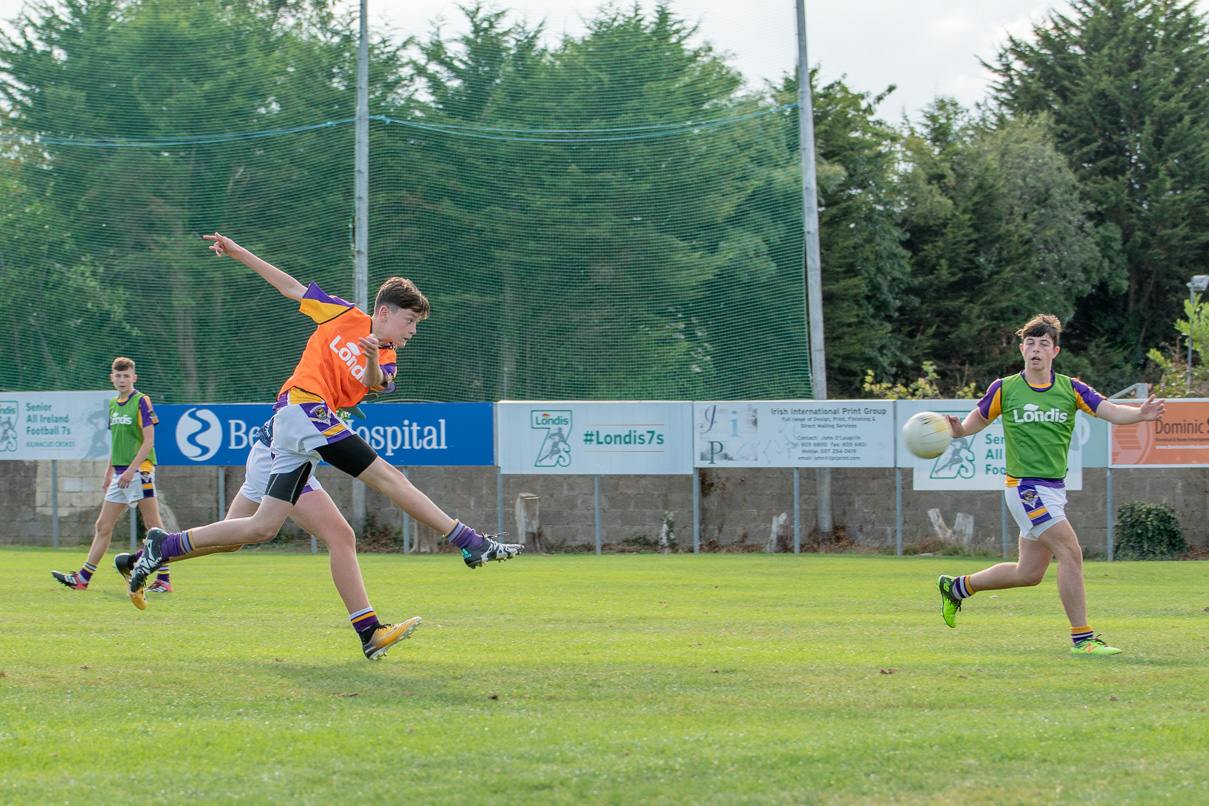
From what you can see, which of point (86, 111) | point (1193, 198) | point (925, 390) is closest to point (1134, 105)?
point (1193, 198)

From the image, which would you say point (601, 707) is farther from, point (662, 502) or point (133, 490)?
point (662, 502)

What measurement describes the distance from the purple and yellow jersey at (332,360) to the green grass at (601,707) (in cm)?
139

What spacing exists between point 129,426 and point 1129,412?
331 inches

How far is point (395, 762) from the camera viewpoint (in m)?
4.01

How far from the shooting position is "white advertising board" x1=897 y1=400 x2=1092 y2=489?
651 inches

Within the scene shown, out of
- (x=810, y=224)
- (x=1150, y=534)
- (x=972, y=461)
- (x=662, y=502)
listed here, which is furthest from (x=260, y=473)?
(x=810, y=224)

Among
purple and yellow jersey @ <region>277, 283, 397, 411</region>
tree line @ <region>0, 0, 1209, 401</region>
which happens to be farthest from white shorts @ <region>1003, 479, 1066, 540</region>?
tree line @ <region>0, 0, 1209, 401</region>

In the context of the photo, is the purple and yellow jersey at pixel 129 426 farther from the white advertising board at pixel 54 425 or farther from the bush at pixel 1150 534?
the bush at pixel 1150 534

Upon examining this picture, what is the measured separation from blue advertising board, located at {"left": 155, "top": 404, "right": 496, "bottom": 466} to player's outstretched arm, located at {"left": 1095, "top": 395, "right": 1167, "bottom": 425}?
11.4 m

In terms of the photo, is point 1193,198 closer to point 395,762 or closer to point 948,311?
point 948,311

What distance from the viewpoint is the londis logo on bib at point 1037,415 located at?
23.0ft

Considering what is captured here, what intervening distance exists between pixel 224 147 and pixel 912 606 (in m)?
19.8

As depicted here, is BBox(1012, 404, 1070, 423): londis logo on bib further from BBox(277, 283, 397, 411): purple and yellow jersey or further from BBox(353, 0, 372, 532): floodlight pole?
BBox(353, 0, 372, 532): floodlight pole

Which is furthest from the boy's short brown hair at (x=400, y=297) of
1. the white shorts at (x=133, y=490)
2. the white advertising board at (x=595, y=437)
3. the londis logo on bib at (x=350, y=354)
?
the white advertising board at (x=595, y=437)
